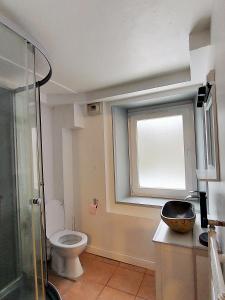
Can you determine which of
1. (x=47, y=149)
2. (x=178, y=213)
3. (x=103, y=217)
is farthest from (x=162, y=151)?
(x=47, y=149)

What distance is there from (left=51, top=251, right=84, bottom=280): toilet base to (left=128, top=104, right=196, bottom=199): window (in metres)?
1.12

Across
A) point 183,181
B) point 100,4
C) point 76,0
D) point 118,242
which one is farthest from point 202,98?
point 118,242

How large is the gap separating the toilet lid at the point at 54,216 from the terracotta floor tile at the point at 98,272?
582 millimetres

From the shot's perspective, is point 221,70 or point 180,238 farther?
point 180,238

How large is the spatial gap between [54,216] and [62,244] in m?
0.41

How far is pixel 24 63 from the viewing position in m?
1.22

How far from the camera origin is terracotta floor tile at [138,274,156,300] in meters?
1.69

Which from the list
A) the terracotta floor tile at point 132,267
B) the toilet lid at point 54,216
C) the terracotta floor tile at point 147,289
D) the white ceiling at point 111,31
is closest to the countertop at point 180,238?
the terracotta floor tile at point 147,289

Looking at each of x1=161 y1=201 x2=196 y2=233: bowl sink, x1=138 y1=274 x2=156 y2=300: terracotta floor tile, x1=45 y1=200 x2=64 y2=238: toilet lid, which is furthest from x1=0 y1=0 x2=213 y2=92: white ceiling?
x1=138 y1=274 x2=156 y2=300: terracotta floor tile

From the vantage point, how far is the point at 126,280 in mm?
1906

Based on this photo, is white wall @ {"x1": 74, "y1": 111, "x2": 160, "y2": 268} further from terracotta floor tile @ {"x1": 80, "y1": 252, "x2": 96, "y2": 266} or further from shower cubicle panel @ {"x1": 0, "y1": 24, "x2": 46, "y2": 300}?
shower cubicle panel @ {"x1": 0, "y1": 24, "x2": 46, "y2": 300}

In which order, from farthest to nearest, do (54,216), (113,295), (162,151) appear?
1. (162,151)
2. (54,216)
3. (113,295)

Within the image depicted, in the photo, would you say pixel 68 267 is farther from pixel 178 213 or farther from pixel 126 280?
pixel 178 213

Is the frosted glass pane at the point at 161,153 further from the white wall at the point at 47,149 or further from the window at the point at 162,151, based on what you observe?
the white wall at the point at 47,149
